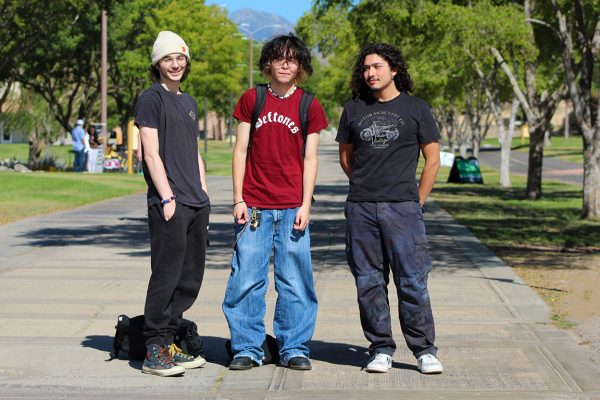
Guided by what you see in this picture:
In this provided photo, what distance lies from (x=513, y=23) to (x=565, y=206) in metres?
3.85

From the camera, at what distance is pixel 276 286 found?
6875 mm

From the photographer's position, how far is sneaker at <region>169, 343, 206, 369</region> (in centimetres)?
686

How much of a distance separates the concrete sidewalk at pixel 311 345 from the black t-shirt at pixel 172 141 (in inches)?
41.5

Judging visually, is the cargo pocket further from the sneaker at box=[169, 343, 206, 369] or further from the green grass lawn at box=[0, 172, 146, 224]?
the green grass lawn at box=[0, 172, 146, 224]

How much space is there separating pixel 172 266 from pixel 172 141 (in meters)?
0.72

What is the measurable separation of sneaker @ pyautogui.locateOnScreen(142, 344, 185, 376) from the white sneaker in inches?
54.0

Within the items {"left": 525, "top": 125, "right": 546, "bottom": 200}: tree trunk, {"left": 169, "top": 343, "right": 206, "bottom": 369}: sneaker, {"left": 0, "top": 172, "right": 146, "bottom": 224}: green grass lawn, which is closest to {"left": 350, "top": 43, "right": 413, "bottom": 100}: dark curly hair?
{"left": 169, "top": 343, "right": 206, "bottom": 369}: sneaker

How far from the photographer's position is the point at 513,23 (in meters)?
22.8

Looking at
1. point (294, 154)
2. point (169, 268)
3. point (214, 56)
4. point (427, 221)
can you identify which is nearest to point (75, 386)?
point (169, 268)

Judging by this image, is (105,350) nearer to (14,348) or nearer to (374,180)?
(14,348)

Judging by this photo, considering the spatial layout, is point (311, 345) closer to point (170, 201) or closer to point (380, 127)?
point (170, 201)

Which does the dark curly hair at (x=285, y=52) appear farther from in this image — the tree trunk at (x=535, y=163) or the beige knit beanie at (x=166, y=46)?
the tree trunk at (x=535, y=163)

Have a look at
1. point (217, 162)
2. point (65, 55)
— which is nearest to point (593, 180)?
point (65, 55)

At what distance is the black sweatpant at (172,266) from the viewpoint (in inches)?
264
